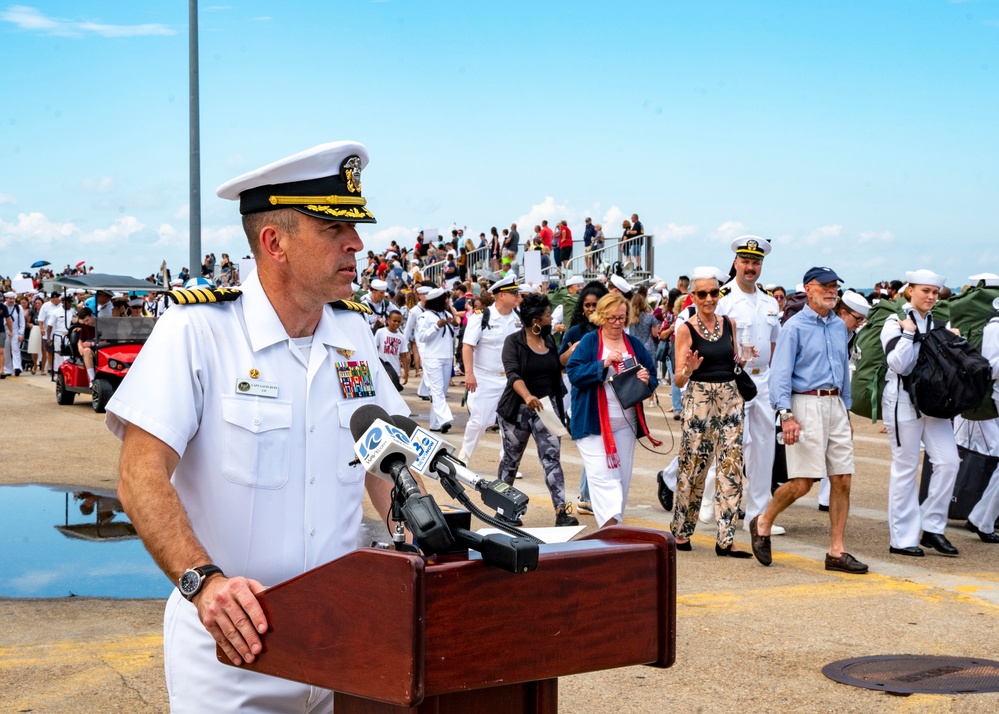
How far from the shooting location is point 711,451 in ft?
27.6

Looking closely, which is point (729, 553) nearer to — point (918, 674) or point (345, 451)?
point (918, 674)

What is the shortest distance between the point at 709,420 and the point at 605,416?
2.64ft

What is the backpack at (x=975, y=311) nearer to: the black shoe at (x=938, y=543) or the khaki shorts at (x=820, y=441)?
the black shoe at (x=938, y=543)

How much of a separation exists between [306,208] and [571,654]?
122 cm

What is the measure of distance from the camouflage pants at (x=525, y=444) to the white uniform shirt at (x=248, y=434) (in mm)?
6728

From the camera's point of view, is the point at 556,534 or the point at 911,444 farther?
the point at 911,444

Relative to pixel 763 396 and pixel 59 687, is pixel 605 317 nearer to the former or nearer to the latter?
pixel 763 396

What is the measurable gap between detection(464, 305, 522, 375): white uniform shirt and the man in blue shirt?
3868 millimetres

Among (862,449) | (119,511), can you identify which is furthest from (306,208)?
(862,449)

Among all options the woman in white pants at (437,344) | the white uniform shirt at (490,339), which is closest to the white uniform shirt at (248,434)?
the white uniform shirt at (490,339)

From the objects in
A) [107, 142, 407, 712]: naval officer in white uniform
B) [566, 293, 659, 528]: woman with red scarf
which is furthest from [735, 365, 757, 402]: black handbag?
[107, 142, 407, 712]: naval officer in white uniform

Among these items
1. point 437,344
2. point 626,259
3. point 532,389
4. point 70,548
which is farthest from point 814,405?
point 626,259

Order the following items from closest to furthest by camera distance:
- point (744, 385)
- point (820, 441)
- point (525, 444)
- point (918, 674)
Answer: point (918, 674), point (820, 441), point (744, 385), point (525, 444)

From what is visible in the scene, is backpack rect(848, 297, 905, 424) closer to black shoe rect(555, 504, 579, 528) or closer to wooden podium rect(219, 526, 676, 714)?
black shoe rect(555, 504, 579, 528)
